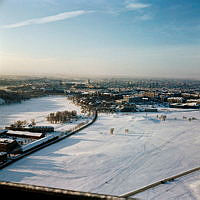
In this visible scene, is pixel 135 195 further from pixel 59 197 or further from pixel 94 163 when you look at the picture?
pixel 59 197

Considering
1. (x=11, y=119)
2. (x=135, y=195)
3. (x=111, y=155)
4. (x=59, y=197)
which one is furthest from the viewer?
(x=11, y=119)

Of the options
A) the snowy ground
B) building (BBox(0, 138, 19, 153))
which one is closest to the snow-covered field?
the snowy ground

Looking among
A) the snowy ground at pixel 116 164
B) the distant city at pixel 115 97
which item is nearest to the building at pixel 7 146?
the snowy ground at pixel 116 164

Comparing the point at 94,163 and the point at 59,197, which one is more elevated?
the point at 59,197

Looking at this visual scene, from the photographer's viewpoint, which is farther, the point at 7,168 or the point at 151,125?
the point at 151,125

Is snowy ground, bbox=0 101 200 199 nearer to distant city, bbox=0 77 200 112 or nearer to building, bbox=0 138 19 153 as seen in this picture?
building, bbox=0 138 19 153

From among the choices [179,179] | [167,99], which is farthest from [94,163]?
[167,99]

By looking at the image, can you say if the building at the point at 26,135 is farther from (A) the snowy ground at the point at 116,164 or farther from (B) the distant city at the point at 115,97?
(B) the distant city at the point at 115,97

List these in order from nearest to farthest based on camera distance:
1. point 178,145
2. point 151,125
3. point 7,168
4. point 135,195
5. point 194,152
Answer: point 135,195, point 7,168, point 194,152, point 178,145, point 151,125
